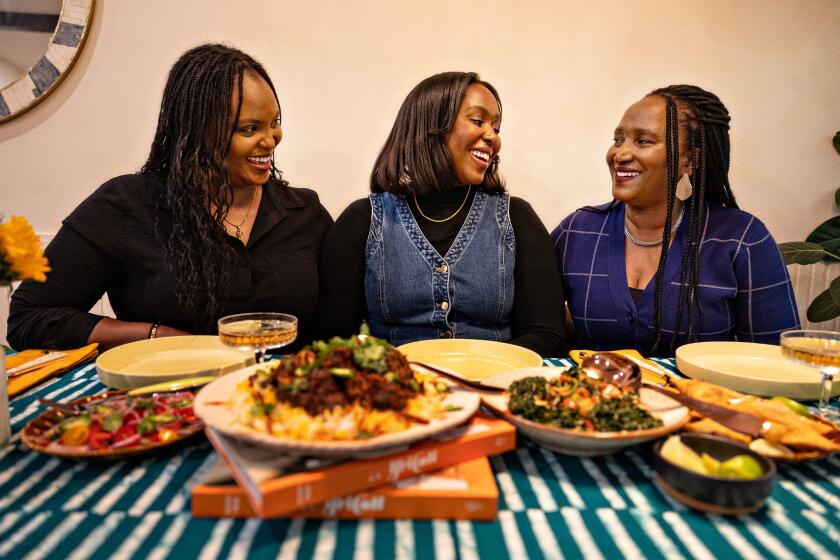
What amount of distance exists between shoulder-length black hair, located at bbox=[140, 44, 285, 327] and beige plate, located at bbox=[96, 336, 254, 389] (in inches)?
15.6

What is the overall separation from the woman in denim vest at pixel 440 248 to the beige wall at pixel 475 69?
4.13ft

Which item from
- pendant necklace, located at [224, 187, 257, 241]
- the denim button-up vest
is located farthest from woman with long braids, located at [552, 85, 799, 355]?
pendant necklace, located at [224, 187, 257, 241]

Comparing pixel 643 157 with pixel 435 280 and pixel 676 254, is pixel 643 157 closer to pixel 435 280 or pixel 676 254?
pixel 676 254

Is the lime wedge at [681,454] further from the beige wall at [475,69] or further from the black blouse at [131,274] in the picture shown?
the beige wall at [475,69]

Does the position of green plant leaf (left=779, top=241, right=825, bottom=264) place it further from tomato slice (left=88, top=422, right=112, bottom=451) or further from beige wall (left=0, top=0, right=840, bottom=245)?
tomato slice (left=88, top=422, right=112, bottom=451)

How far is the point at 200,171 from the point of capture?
1.91 metres

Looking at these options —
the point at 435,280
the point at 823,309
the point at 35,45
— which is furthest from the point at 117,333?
the point at 823,309

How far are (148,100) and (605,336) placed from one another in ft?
9.55

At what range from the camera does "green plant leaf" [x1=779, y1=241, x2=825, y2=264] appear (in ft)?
9.99

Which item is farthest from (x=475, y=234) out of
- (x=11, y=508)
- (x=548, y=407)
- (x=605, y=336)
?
(x=11, y=508)

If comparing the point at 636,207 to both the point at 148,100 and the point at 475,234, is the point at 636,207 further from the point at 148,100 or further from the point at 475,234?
the point at 148,100

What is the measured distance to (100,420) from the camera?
0.95 m

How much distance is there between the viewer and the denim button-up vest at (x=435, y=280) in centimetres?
201

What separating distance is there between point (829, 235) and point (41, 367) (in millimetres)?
4140
